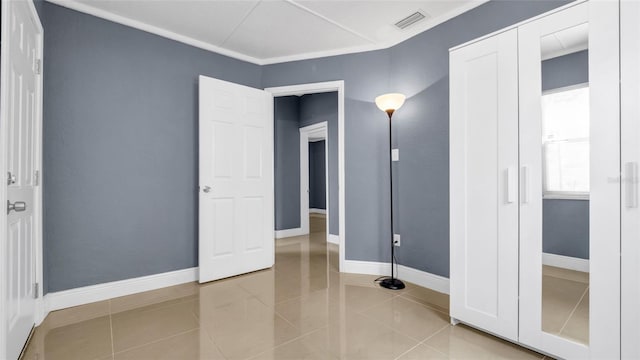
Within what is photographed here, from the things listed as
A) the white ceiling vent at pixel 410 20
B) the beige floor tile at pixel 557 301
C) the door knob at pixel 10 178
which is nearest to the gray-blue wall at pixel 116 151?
the door knob at pixel 10 178

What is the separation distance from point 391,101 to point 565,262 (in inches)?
74.5

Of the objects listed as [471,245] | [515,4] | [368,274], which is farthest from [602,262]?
[368,274]

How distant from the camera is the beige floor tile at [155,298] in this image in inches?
101

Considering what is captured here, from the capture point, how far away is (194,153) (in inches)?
129

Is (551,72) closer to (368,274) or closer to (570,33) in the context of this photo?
(570,33)

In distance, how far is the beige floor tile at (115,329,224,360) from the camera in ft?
5.94

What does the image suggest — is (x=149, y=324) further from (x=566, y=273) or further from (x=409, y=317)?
(x=566, y=273)

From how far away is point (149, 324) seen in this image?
87.9 inches

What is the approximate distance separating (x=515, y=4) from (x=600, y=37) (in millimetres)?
998

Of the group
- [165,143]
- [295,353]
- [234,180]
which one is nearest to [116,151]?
[165,143]

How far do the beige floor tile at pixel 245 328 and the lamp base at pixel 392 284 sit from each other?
1175mm

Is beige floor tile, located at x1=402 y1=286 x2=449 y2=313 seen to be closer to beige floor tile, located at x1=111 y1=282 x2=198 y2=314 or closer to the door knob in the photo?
beige floor tile, located at x1=111 y1=282 x2=198 y2=314

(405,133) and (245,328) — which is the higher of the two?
(405,133)

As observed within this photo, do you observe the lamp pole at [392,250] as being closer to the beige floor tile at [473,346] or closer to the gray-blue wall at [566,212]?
the beige floor tile at [473,346]
